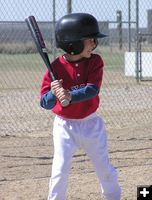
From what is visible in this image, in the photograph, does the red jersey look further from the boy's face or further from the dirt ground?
the dirt ground

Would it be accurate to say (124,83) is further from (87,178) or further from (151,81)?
(87,178)

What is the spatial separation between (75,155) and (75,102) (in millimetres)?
2722

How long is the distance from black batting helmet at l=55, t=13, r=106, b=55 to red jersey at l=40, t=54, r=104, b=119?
12cm

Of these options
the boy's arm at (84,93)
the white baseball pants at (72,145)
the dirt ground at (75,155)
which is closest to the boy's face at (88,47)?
the boy's arm at (84,93)

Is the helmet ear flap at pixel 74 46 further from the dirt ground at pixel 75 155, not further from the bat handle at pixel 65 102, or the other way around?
the dirt ground at pixel 75 155

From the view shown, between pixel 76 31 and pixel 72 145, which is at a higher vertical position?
pixel 76 31

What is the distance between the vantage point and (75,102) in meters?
4.22

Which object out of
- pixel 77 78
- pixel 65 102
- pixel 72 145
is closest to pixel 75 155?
pixel 72 145

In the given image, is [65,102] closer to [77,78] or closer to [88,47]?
[77,78]

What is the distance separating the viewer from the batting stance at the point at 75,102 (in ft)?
14.0

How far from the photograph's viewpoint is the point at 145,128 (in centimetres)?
884

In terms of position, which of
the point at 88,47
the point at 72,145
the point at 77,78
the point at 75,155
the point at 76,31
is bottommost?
the point at 75,155

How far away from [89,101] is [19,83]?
45.9ft

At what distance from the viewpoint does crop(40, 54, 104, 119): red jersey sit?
14.2ft
